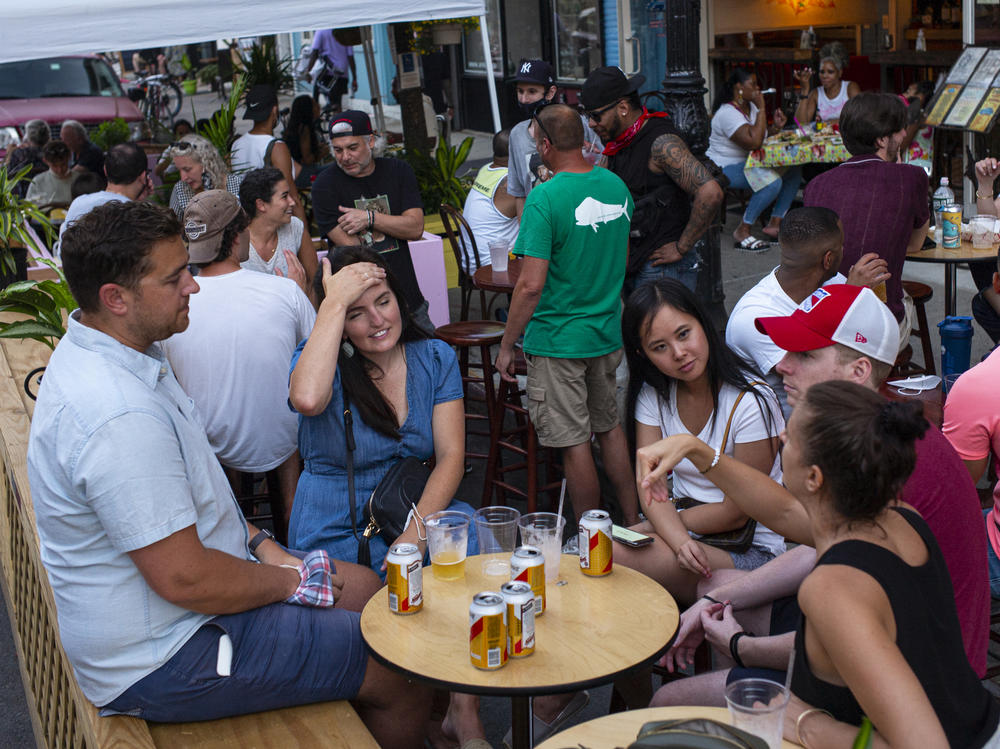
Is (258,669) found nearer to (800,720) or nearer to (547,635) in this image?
(547,635)

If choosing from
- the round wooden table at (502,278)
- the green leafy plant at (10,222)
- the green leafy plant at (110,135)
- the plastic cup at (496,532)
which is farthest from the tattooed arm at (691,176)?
the green leafy plant at (110,135)

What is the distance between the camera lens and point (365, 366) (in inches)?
137

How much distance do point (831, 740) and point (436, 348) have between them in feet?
6.44

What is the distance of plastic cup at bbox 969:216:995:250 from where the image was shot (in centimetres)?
570

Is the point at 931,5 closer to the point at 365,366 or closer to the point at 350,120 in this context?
the point at 350,120

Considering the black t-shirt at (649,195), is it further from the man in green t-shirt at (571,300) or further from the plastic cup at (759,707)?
the plastic cup at (759,707)

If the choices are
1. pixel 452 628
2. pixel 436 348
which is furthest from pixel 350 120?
pixel 452 628

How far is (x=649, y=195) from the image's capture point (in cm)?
521

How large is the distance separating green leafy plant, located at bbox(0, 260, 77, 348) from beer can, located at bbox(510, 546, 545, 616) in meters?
3.09

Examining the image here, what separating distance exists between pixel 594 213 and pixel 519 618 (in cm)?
238

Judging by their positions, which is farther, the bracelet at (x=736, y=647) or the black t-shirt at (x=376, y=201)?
the black t-shirt at (x=376, y=201)

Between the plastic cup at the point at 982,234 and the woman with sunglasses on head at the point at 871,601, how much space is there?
4130 mm

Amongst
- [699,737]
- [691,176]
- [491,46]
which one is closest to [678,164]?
[691,176]

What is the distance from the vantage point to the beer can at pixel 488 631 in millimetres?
2295
